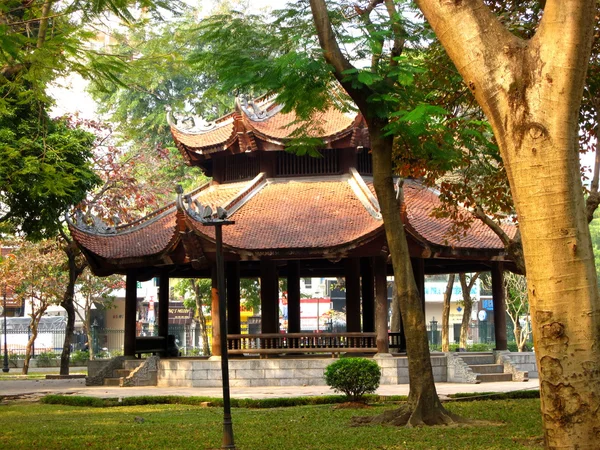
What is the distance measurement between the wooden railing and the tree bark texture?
478 inches

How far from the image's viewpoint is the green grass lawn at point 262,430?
486 inches

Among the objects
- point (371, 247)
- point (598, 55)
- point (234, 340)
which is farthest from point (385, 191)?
point (234, 340)

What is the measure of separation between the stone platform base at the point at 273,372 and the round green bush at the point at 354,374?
7374 mm

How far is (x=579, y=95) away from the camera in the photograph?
23.0ft

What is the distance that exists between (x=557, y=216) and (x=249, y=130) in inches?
904

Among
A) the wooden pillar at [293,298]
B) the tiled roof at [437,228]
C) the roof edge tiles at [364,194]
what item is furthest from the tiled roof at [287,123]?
the wooden pillar at [293,298]

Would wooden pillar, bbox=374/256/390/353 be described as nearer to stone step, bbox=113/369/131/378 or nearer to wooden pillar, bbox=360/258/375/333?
wooden pillar, bbox=360/258/375/333

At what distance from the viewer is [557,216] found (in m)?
6.81

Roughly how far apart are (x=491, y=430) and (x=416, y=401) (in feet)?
4.42

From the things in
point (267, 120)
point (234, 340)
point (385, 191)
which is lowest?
point (234, 340)

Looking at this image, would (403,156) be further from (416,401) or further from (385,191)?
(416,401)

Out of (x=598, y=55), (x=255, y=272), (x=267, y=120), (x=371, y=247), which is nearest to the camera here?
(x=598, y=55)

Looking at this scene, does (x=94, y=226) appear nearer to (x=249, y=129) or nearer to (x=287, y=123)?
(x=249, y=129)

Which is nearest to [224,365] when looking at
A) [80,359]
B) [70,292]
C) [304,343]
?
[304,343]
